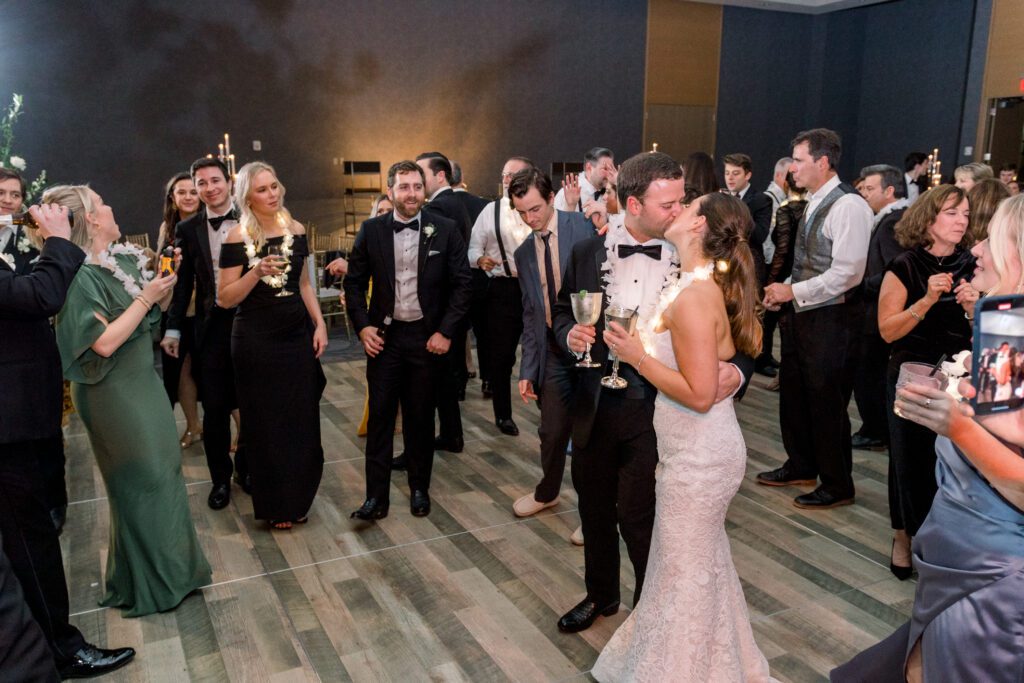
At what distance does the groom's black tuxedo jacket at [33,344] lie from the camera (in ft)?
7.83

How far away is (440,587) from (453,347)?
182cm

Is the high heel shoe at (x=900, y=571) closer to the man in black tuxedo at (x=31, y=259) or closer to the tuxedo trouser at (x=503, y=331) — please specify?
the tuxedo trouser at (x=503, y=331)

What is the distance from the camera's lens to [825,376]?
13.6 feet

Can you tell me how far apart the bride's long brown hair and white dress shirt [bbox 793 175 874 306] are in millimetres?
1817

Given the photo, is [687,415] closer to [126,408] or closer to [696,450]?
[696,450]

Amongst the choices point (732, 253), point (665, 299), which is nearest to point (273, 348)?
point (665, 299)

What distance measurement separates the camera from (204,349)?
4277mm

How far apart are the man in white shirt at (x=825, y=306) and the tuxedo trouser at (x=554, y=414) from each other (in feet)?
4.23

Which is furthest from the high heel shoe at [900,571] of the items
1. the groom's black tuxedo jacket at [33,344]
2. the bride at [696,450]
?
the groom's black tuxedo jacket at [33,344]

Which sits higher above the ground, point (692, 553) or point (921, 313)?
point (921, 313)

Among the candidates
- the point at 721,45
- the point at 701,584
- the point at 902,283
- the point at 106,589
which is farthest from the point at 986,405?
the point at 721,45

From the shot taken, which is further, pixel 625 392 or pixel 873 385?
pixel 873 385

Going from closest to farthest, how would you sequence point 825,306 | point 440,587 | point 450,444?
point 440,587 → point 825,306 → point 450,444

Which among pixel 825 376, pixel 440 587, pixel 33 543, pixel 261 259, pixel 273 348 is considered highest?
pixel 261 259
